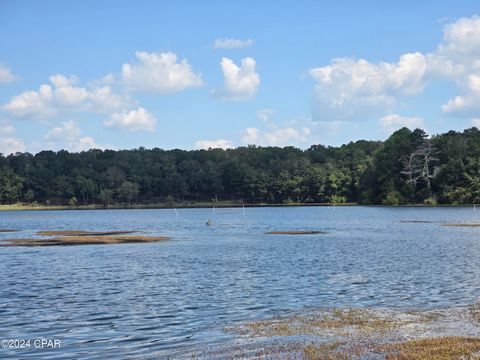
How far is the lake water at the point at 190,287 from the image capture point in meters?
25.5

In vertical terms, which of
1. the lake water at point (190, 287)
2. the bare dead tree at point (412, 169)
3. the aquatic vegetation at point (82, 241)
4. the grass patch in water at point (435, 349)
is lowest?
the lake water at point (190, 287)

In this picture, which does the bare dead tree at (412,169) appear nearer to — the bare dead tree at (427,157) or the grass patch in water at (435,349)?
the bare dead tree at (427,157)

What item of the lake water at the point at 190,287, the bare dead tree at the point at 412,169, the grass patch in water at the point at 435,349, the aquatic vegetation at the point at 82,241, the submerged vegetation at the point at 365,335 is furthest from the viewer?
the bare dead tree at the point at 412,169

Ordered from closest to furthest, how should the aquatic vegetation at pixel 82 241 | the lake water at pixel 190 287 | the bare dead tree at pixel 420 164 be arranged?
the lake water at pixel 190 287 < the aquatic vegetation at pixel 82 241 < the bare dead tree at pixel 420 164

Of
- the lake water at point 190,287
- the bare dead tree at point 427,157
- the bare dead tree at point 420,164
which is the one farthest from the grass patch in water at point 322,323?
the bare dead tree at point 427,157

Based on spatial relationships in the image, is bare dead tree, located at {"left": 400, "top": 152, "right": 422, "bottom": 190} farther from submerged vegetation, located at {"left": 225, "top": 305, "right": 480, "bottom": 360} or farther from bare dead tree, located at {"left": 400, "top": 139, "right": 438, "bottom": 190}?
submerged vegetation, located at {"left": 225, "top": 305, "right": 480, "bottom": 360}

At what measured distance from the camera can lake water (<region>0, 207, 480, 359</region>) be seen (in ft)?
83.6

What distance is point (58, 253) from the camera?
205 ft

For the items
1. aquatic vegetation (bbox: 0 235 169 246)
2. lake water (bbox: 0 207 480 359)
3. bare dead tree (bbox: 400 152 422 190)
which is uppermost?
bare dead tree (bbox: 400 152 422 190)

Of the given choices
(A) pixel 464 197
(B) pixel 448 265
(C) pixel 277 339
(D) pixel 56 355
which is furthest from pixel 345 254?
(A) pixel 464 197

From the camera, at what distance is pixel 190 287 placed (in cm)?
3862

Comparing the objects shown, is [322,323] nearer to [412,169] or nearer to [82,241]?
[82,241]

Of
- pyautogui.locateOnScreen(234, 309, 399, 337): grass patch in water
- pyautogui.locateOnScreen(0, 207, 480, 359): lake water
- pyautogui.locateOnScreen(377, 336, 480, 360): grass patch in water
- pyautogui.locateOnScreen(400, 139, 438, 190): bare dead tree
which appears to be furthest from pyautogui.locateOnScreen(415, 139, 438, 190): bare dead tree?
pyautogui.locateOnScreen(377, 336, 480, 360): grass patch in water

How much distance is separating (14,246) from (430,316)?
189 ft
